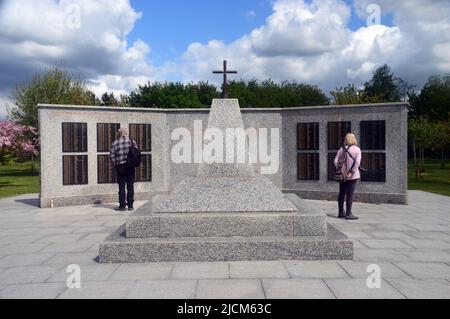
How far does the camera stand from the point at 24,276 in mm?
4766

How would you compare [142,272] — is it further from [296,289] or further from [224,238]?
[296,289]

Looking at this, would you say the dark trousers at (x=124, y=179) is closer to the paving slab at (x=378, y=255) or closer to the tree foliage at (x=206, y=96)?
the paving slab at (x=378, y=255)

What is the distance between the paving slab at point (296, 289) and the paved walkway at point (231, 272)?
1cm

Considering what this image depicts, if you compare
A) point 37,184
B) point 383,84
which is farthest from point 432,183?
point 383,84

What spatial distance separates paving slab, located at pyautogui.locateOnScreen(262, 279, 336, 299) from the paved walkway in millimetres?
11

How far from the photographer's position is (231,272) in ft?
15.9

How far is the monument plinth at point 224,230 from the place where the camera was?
5336mm

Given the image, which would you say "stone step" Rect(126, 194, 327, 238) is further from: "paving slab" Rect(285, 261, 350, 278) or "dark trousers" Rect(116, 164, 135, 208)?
"dark trousers" Rect(116, 164, 135, 208)

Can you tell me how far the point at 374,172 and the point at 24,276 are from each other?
9622 mm

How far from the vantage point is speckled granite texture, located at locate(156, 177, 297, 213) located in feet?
19.3

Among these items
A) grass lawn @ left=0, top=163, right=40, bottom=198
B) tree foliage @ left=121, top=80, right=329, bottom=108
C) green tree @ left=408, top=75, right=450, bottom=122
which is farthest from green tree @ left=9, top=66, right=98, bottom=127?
green tree @ left=408, top=75, right=450, bottom=122

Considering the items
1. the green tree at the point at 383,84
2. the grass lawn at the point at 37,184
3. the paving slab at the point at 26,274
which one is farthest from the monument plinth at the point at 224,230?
the green tree at the point at 383,84

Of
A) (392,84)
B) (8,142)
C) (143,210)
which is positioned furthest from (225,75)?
(392,84)
